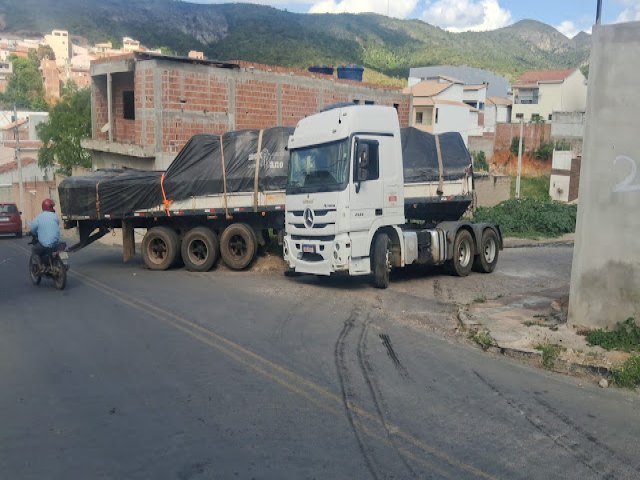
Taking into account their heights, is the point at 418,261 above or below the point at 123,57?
below

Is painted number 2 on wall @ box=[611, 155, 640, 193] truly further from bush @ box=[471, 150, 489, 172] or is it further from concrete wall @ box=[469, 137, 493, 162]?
concrete wall @ box=[469, 137, 493, 162]

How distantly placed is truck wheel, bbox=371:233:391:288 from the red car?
24391 millimetres

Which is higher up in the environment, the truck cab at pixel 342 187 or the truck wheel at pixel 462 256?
the truck cab at pixel 342 187

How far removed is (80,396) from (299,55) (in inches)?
3408

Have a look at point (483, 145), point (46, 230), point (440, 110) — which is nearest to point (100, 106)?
Answer: point (46, 230)

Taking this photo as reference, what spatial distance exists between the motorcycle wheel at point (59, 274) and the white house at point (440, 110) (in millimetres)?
43711

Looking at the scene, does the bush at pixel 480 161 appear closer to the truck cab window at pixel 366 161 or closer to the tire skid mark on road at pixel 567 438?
the truck cab window at pixel 366 161

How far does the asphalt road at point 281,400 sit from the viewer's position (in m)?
5.26

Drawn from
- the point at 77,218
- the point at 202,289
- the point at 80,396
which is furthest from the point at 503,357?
the point at 77,218

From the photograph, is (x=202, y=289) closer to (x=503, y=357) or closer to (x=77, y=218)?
(x=77, y=218)

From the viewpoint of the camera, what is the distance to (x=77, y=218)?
1595cm

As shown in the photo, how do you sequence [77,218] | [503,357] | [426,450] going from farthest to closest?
[77,218]
[503,357]
[426,450]

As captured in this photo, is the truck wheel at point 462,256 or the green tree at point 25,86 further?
the green tree at point 25,86

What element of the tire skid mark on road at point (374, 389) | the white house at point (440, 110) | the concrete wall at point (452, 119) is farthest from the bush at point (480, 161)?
the tire skid mark on road at point (374, 389)
